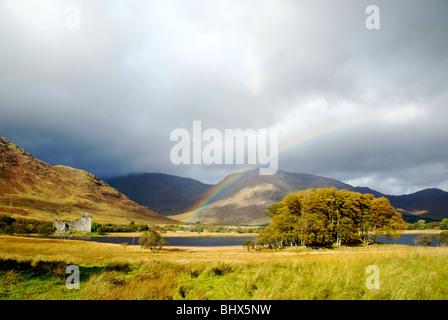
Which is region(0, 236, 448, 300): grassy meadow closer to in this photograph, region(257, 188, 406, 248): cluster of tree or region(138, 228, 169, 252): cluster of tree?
region(257, 188, 406, 248): cluster of tree

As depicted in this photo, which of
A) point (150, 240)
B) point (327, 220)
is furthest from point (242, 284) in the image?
point (150, 240)

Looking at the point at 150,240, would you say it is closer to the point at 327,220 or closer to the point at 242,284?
the point at 327,220

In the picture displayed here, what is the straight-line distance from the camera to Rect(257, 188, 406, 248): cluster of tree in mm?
59094

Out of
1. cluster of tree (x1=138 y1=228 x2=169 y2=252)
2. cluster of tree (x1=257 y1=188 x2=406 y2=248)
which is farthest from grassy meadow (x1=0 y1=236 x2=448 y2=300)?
cluster of tree (x1=138 y1=228 x2=169 y2=252)

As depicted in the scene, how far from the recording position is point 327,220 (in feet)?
215

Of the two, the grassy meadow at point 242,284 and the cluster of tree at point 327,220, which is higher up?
the grassy meadow at point 242,284

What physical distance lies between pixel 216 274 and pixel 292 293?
4.37 metres

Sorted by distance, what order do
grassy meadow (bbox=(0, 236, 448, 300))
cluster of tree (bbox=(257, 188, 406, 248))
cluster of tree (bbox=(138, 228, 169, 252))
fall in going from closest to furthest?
1. grassy meadow (bbox=(0, 236, 448, 300))
2. cluster of tree (bbox=(257, 188, 406, 248))
3. cluster of tree (bbox=(138, 228, 169, 252))

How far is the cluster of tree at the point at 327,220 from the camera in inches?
2327

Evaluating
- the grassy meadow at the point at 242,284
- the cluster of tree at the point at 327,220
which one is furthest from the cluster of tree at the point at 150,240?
the grassy meadow at the point at 242,284

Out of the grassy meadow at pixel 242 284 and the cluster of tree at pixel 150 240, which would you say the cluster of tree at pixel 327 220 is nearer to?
the cluster of tree at pixel 150 240

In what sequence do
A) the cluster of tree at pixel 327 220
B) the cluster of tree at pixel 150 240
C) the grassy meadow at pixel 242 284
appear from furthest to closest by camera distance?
1. the cluster of tree at pixel 150 240
2. the cluster of tree at pixel 327 220
3. the grassy meadow at pixel 242 284

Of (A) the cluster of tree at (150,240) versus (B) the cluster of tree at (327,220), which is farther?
(A) the cluster of tree at (150,240)

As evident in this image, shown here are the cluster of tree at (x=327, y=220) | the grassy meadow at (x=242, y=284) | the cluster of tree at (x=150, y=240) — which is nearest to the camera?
the grassy meadow at (x=242, y=284)
